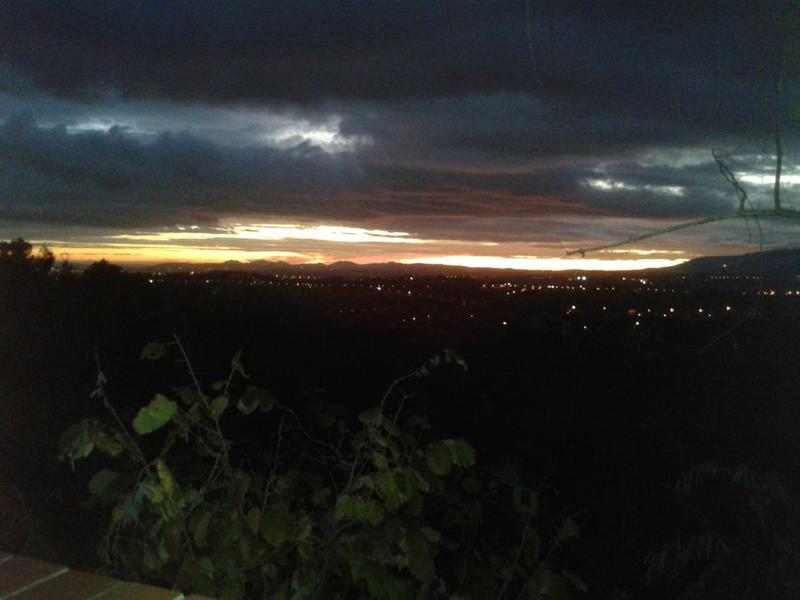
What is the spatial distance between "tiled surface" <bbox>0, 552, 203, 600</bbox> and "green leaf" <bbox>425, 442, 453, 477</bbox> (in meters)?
0.79

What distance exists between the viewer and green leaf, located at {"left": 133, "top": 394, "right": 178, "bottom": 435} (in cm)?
217

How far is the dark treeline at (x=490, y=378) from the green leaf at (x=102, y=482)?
2.12 feet

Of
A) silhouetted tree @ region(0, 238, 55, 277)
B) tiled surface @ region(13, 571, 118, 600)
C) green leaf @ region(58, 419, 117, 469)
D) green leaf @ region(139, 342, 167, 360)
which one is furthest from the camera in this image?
silhouetted tree @ region(0, 238, 55, 277)

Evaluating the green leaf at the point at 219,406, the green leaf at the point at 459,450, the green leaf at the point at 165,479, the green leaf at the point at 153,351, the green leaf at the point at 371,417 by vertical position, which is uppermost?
the green leaf at the point at 153,351

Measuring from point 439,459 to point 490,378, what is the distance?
14.1 m

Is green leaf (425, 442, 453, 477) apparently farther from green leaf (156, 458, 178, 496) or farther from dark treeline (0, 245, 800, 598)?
dark treeline (0, 245, 800, 598)

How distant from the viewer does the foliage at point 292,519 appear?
2.15m

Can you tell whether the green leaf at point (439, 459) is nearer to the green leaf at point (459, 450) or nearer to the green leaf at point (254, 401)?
the green leaf at point (459, 450)

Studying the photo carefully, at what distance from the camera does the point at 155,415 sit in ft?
7.17

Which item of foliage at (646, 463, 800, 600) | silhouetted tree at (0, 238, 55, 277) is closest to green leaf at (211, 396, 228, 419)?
foliage at (646, 463, 800, 600)

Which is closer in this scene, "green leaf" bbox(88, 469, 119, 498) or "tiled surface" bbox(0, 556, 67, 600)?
"tiled surface" bbox(0, 556, 67, 600)

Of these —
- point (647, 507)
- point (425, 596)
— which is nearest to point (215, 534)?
point (425, 596)

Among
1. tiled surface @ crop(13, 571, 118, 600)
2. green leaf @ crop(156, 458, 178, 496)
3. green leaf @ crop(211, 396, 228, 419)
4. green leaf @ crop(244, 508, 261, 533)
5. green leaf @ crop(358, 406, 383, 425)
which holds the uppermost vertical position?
green leaf @ crop(211, 396, 228, 419)

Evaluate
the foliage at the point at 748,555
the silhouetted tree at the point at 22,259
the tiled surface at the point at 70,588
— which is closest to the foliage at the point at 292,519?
the tiled surface at the point at 70,588
